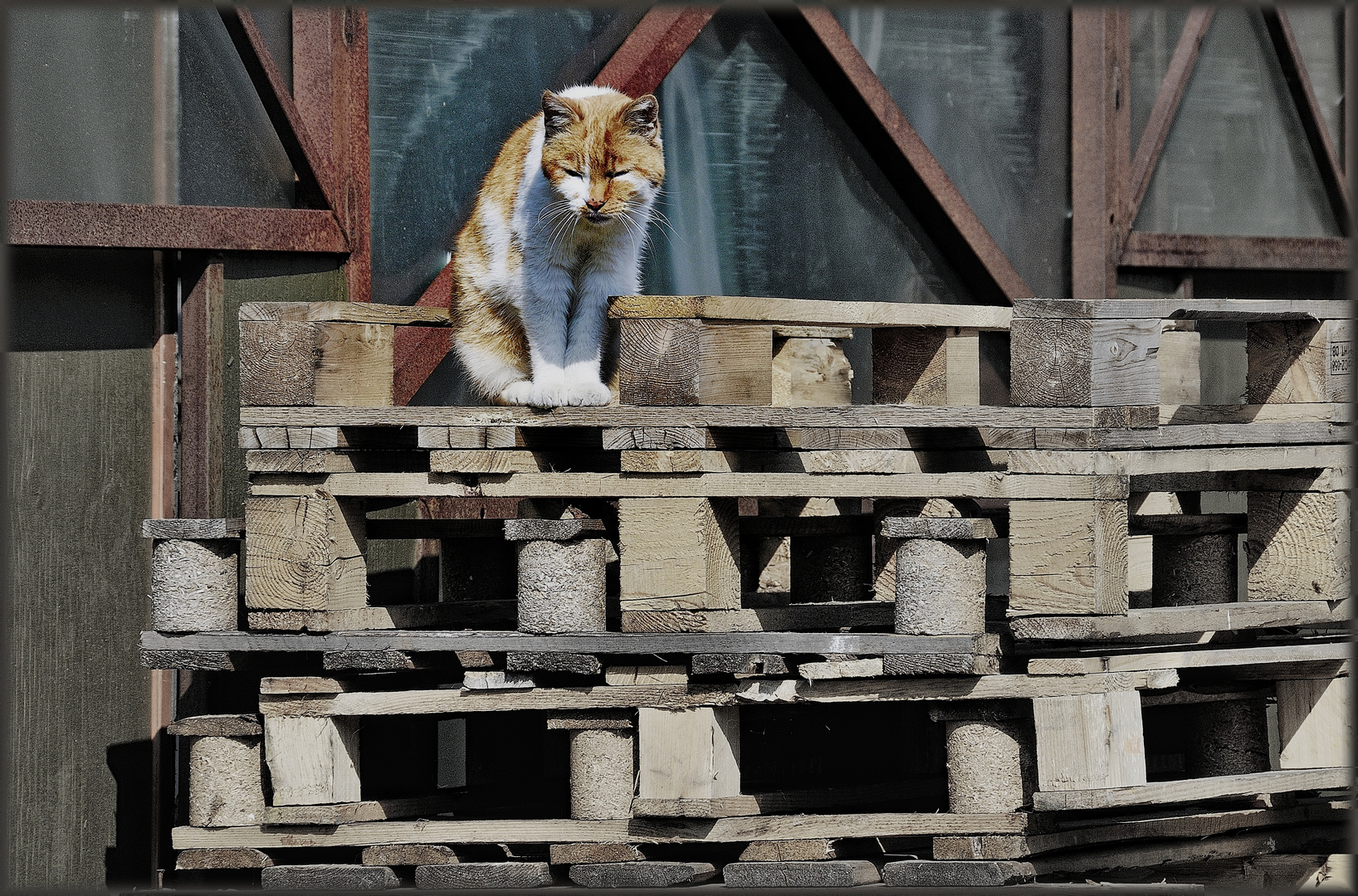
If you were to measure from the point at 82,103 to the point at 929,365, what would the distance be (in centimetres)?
304

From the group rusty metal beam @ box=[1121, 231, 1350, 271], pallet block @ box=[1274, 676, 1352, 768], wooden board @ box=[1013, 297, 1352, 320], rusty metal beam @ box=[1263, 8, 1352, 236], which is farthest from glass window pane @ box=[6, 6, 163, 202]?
rusty metal beam @ box=[1263, 8, 1352, 236]

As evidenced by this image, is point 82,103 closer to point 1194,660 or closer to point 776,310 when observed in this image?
point 776,310

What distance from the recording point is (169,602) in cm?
407

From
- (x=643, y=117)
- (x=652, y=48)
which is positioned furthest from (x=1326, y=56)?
(x=643, y=117)

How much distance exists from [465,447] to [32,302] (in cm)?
190

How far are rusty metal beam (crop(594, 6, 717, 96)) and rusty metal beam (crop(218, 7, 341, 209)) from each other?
1.09 metres

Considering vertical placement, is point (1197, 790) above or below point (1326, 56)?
below

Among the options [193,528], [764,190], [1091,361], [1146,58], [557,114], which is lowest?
[193,528]

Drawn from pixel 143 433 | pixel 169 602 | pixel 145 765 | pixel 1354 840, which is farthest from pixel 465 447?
pixel 1354 840

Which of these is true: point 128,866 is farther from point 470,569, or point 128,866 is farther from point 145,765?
point 470,569

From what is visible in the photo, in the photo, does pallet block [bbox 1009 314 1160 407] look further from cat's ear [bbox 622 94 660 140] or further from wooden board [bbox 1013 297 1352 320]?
cat's ear [bbox 622 94 660 140]

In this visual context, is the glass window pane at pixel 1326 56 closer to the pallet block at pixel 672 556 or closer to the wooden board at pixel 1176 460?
the wooden board at pixel 1176 460

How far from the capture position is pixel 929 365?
4.49 metres

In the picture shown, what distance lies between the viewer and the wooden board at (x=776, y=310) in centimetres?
376
